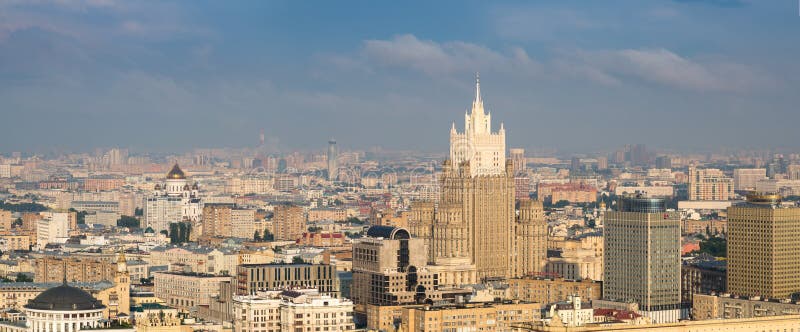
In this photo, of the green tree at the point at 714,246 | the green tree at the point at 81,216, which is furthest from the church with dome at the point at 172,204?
the green tree at the point at 714,246

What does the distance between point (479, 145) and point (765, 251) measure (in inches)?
753

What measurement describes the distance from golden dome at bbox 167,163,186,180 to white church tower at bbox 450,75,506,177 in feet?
186

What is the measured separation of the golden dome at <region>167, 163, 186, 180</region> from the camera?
136 m

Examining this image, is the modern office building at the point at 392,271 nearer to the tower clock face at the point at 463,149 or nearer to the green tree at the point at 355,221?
the tower clock face at the point at 463,149

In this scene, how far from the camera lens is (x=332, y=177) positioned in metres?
151

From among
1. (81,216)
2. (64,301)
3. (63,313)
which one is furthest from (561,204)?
(63,313)

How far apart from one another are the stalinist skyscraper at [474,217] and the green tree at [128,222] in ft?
162

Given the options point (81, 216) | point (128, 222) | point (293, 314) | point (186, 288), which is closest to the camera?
point (293, 314)

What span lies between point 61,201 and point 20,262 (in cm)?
4923

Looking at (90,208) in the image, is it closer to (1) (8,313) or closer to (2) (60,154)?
(2) (60,154)

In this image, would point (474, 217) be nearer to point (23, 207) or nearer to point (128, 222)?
point (128, 222)

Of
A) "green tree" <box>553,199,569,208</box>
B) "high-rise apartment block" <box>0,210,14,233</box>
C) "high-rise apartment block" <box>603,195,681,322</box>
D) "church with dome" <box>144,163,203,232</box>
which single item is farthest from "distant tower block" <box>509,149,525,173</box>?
"high-rise apartment block" <box>0,210,14,233</box>

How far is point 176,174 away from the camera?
13625 cm

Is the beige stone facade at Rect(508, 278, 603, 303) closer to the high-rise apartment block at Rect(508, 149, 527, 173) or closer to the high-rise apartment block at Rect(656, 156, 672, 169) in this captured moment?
the high-rise apartment block at Rect(508, 149, 527, 173)
